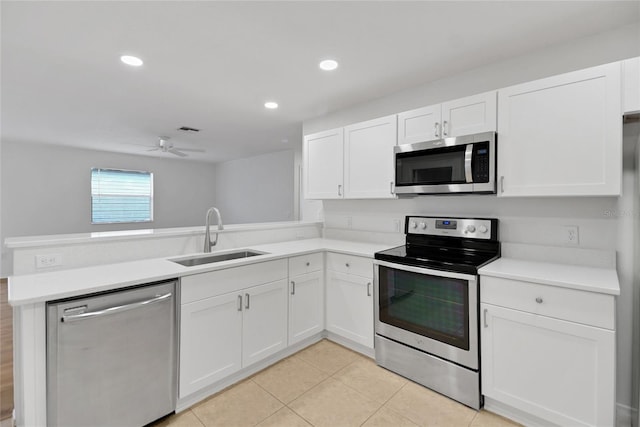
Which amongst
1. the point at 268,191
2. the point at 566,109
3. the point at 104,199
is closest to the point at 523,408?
the point at 566,109

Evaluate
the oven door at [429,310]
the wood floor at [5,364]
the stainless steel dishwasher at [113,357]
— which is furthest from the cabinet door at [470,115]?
the wood floor at [5,364]

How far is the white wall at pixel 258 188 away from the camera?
6.14 meters

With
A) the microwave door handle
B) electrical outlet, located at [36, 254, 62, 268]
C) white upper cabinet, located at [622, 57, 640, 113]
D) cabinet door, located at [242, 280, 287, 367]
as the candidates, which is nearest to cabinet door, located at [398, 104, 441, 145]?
the microwave door handle

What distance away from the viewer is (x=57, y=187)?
224 inches

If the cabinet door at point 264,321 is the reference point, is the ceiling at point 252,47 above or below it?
above

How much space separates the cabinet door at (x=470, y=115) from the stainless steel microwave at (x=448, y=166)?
82mm

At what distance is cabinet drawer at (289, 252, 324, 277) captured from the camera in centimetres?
253

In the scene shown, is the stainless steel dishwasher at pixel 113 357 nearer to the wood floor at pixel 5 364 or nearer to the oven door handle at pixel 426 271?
the wood floor at pixel 5 364

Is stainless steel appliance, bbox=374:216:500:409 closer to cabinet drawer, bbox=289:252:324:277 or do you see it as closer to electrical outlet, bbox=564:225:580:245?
electrical outlet, bbox=564:225:580:245

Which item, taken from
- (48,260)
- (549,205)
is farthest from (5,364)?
(549,205)

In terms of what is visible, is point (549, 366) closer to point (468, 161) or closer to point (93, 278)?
point (468, 161)

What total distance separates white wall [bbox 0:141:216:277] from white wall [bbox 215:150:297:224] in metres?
1.24

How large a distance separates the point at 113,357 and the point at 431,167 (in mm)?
2404

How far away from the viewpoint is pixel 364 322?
98.6 inches
